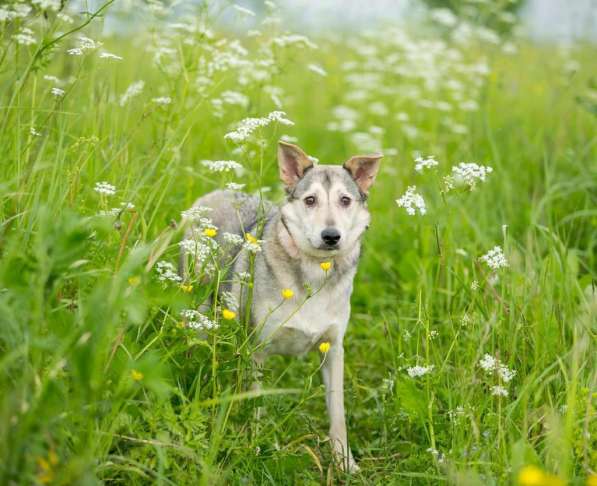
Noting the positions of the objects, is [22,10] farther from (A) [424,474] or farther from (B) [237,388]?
(A) [424,474]

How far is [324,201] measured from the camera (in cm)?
427

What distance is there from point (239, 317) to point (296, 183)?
897 millimetres

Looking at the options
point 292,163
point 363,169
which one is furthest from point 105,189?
point 363,169

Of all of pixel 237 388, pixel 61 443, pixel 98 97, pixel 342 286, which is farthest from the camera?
pixel 98 97

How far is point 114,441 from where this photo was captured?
122 inches

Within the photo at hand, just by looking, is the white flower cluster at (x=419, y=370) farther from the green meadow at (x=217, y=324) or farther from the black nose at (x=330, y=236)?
the black nose at (x=330, y=236)

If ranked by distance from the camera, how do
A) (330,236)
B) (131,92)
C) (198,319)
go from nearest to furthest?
(198,319) < (330,236) < (131,92)

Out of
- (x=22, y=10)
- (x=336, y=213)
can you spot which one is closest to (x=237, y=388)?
(x=336, y=213)

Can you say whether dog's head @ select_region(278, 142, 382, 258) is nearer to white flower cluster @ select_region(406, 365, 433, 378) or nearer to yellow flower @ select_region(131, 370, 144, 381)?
white flower cluster @ select_region(406, 365, 433, 378)

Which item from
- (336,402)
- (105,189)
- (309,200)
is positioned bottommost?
(336,402)

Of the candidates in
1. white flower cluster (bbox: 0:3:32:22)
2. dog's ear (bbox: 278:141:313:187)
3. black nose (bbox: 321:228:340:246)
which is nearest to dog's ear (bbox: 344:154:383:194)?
dog's ear (bbox: 278:141:313:187)

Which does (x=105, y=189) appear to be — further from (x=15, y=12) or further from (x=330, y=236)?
(x=15, y=12)

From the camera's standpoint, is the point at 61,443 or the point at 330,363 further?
the point at 330,363

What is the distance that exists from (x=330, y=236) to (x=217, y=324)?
861 mm
